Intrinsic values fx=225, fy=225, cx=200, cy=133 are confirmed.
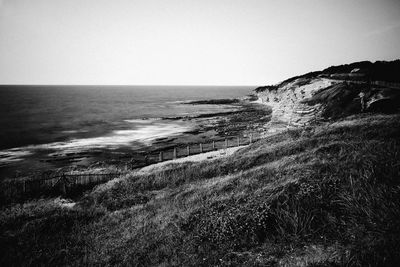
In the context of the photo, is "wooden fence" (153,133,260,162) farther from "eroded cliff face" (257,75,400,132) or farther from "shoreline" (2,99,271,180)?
"eroded cliff face" (257,75,400,132)

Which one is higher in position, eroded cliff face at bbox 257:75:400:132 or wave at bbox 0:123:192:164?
eroded cliff face at bbox 257:75:400:132

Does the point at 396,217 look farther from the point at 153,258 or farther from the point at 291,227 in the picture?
the point at 153,258

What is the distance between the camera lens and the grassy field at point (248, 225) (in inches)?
184

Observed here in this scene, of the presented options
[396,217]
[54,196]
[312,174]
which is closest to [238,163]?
[312,174]

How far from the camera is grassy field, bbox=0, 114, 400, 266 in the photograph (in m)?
4.67

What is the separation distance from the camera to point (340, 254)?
4285 mm

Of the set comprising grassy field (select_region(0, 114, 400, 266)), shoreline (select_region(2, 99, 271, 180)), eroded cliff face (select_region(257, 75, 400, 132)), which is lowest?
shoreline (select_region(2, 99, 271, 180))

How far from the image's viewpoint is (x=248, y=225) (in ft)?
21.7

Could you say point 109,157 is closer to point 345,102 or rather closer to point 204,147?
point 204,147

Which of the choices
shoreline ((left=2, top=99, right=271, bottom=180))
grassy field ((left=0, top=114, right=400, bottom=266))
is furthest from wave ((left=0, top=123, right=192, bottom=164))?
grassy field ((left=0, top=114, right=400, bottom=266))

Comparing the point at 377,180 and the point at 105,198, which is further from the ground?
the point at 377,180

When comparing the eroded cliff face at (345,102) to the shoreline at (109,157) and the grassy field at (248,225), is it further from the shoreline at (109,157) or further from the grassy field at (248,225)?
the grassy field at (248,225)

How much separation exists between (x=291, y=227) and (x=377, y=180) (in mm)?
2511

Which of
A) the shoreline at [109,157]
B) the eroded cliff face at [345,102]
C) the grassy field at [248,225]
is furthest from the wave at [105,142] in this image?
the grassy field at [248,225]
